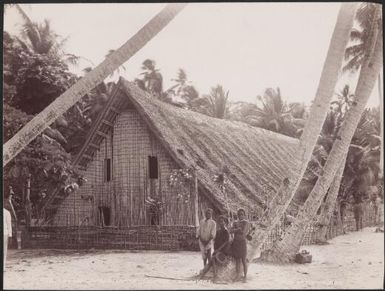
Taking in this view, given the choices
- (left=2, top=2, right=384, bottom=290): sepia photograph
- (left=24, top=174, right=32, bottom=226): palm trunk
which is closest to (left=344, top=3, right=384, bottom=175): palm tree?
(left=2, top=2, right=384, bottom=290): sepia photograph

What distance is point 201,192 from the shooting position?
1045 centimetres

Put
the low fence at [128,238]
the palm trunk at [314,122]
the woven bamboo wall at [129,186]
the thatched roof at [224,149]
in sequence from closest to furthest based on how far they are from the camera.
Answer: the palm trunk at [314,122], the thatched roof at [224,149], the low fence at [128,238], the woven bamboo wall at [129,186]

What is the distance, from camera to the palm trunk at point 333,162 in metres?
8.70

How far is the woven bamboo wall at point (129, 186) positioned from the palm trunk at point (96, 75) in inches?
138

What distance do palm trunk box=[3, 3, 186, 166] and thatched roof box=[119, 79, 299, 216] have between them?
10.5 ft

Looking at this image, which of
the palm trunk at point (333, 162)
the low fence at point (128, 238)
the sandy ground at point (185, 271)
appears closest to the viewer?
the sandy ground at point (185, 271)

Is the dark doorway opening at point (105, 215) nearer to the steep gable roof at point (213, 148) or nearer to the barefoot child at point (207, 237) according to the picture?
the steep gable roof at point (213, 148)

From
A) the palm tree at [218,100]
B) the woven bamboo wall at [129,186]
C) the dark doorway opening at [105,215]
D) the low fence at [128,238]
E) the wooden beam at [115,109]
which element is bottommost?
the low fence at [128,238]

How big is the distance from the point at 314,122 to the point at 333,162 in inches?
42.8

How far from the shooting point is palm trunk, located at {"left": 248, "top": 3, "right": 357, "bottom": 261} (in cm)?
816

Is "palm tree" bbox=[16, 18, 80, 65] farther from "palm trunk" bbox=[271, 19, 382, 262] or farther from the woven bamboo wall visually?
"palm trunk" bbox=[271, 19, 382, 262]

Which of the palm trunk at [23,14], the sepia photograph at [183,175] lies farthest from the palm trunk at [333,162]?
the palm trunk at [23,14]

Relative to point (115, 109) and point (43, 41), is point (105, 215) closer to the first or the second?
point (115, 109)

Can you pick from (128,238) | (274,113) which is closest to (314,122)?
(274,113)
